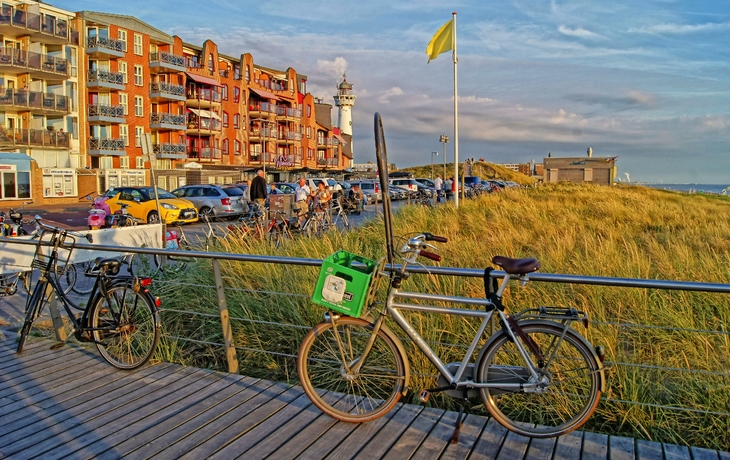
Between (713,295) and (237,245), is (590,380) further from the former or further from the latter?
(237,245)

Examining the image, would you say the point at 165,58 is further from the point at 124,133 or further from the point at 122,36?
the point at 124,133

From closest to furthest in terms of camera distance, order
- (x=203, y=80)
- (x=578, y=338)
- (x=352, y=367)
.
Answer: (x=578, y=338) → (x=352, y=367) → (x=203, y=80)

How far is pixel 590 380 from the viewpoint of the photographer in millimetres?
3461

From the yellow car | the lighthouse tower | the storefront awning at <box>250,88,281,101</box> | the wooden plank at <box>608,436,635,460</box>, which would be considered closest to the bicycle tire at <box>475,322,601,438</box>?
the wooden plank at <box>608,436,635,460</box>

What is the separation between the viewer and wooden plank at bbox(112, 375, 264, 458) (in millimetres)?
3596

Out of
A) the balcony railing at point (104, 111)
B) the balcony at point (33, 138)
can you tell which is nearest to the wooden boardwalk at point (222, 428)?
the balcony at point (33, 138)

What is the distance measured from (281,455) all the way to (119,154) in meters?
47.8

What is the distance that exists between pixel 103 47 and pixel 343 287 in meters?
48.7

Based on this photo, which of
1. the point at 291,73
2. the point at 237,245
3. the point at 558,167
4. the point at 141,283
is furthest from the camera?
the point at 291,73

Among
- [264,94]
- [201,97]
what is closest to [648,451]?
[201,97]

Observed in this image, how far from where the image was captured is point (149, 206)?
24375 millimetres

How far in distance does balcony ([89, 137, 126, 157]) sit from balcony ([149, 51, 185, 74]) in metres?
8.47

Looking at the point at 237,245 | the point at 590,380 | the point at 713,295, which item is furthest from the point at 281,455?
the point at 237,245

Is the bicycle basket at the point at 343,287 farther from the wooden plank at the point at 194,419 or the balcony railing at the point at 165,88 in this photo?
the balcony railing at the point at 165,88
